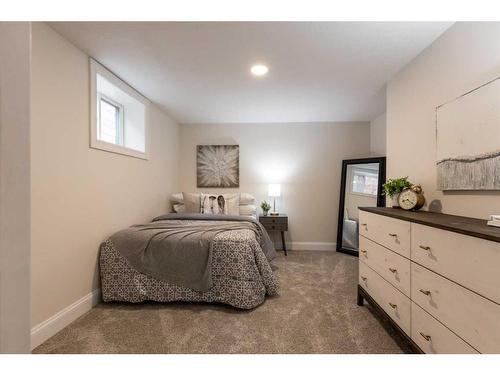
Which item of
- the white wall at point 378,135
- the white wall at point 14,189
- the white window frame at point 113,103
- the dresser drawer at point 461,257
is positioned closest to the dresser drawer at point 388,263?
the dresser drawer at point 461,257

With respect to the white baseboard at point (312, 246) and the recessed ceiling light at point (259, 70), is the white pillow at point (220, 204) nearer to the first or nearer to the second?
the white baseboard at point (312, 246)

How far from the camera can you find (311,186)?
4.06 meters

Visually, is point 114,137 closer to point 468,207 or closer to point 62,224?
point 62,224

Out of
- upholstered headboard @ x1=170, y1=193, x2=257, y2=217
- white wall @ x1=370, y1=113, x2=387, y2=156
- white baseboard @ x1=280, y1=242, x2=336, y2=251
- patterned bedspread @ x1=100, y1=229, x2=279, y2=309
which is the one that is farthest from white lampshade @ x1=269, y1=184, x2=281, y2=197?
patterned bedspread @ x1=100, y1=229, x2=279, y2=309

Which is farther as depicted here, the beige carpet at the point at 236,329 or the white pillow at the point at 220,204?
the white pillow at the point at 220,204

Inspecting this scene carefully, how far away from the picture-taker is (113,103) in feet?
9.06

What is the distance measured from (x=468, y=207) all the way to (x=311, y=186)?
2.61 m

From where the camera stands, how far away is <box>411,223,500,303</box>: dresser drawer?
86 centimetres

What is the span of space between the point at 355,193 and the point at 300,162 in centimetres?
105

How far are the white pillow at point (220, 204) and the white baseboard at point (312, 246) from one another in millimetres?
1197

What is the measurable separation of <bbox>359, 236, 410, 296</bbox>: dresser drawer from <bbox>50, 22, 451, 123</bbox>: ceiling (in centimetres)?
159

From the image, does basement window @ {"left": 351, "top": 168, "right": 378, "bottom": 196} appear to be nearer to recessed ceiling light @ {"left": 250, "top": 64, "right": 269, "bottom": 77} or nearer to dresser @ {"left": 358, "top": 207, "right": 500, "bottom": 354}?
dresser @ {"left": 358, "top": 207, "right": 500, "bottom": 354}

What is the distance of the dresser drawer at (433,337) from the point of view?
1010mm
